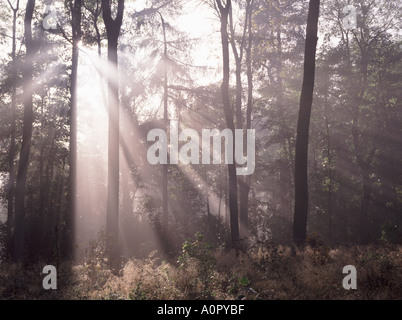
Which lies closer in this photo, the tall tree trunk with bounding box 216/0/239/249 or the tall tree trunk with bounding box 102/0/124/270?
the tall tree trunk with bounding box 102/0/124/270

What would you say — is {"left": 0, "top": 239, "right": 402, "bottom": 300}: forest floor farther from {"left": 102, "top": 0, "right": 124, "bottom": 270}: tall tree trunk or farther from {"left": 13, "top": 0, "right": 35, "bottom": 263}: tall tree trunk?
{"left": 13, "top": 0, "right": 35, "bottom": 263}: tall tree trunk

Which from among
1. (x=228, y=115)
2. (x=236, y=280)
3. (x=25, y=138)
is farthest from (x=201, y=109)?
(x=236, y=280)

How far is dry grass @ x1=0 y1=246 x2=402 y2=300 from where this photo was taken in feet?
22.3

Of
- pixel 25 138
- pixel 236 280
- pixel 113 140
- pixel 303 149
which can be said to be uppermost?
pixel 25 138

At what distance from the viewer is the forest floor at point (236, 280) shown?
267 inches

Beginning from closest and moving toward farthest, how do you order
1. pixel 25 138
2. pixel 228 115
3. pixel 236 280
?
pixel 236 280 → pixel 25 138 → pixel 228 115

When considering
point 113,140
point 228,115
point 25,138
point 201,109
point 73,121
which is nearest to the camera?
point 113,140

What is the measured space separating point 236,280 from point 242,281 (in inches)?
31.8

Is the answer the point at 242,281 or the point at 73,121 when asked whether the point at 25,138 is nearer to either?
the point at 73,121

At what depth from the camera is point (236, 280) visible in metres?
7.93

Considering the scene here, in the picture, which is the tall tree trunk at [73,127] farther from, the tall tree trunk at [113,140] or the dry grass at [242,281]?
the dry grass at [242,281]

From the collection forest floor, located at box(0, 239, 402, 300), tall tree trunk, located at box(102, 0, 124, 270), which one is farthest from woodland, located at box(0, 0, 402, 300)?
forest floor, located at box(0, 239, 402, 300)

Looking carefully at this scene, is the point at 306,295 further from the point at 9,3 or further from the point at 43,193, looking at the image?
the point at 9,3

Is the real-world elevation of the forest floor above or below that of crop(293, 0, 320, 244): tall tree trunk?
below
